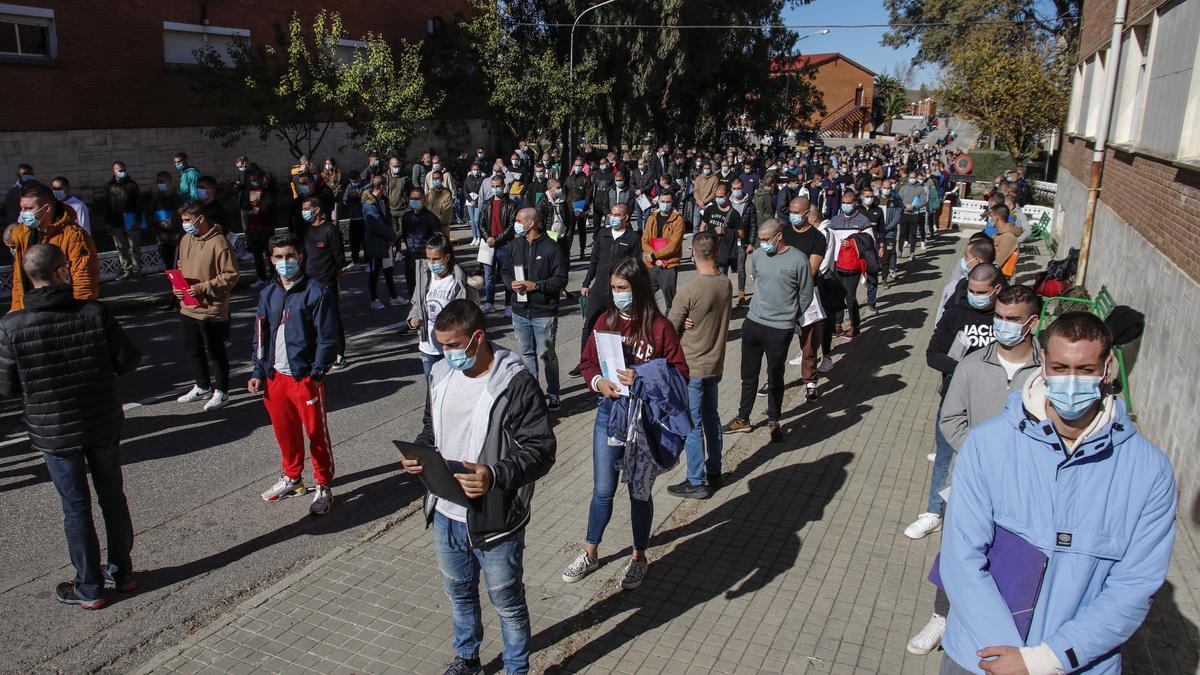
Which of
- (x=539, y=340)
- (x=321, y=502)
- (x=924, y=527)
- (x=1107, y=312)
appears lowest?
(x=321, y=502)

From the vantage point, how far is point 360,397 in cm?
888

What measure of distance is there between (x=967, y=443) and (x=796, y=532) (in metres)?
3.22

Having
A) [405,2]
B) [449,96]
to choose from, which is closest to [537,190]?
[449,96]

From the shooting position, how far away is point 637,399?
4.91 m

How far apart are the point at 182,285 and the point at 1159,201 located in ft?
31.6

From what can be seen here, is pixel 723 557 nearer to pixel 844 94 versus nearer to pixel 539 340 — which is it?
pixel 539 340

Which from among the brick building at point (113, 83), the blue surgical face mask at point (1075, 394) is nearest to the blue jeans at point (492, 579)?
the blue surgical face mask at point (1075, 394)

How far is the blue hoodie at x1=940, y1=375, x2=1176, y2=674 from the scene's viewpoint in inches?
103

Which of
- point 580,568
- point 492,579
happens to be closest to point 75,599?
point 492,579

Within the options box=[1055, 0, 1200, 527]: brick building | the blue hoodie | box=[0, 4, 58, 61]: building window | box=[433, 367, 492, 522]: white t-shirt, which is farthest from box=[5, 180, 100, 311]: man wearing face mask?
box=[0, 4, 58, 61]: building window

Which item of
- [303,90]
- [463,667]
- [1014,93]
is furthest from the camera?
[1014,93]

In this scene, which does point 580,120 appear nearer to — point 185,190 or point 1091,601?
point 185,190

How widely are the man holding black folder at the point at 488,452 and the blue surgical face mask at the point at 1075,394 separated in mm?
1986

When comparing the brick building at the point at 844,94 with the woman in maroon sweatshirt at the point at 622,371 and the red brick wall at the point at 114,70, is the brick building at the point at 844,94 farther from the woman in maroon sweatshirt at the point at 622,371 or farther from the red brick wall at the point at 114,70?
the woman in maroon sweatshirt at the point at 622,371
